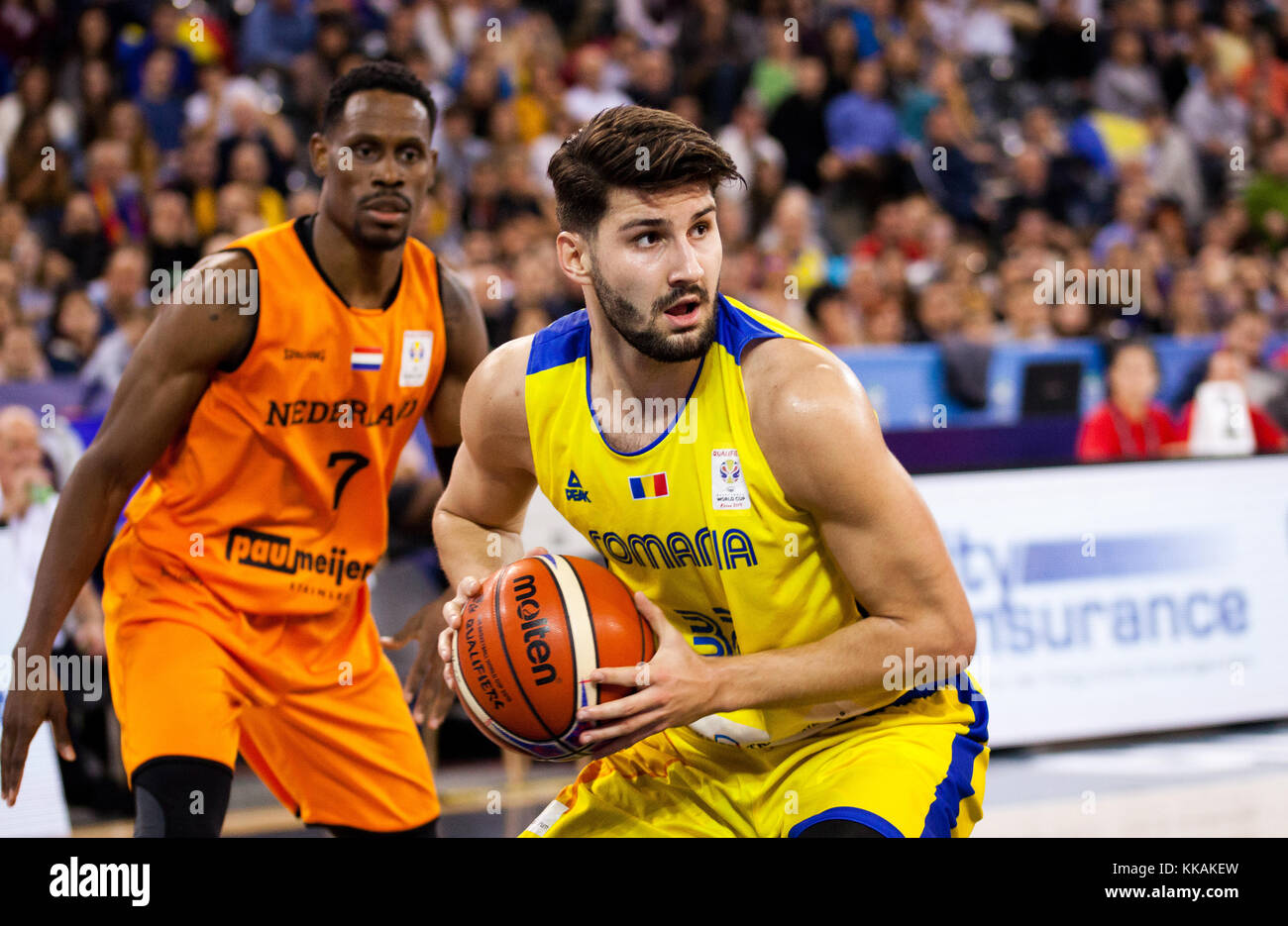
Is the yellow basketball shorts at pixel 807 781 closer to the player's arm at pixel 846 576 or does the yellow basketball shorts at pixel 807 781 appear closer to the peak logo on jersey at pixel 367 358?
the player's arm at pixel 846 576

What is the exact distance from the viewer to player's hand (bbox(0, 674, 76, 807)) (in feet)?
10.2

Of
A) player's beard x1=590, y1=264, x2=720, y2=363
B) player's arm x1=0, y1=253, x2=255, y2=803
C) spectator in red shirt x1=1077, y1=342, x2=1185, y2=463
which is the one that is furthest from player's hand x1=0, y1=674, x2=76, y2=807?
spectator in red shirt x1=1077, y1=342, x2=1185, y2=463

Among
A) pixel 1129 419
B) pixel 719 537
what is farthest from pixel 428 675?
pixel 1129 419

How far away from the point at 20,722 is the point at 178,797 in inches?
16.8

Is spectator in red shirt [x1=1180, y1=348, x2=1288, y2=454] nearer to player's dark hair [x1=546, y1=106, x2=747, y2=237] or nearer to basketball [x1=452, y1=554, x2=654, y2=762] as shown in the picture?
player's dark hair [x1=546, y1=106, x2=747, y2=237]

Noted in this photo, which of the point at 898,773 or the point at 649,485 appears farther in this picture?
the point at 649,485

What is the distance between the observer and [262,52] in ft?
31.8

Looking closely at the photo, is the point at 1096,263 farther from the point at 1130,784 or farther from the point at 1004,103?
the point at 1130,784

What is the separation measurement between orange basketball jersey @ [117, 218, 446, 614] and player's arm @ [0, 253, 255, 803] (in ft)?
0.41

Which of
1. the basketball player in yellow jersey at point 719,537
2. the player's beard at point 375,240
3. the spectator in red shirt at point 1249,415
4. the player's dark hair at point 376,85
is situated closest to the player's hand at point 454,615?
the basketball player in yellow jersey at point 719,537

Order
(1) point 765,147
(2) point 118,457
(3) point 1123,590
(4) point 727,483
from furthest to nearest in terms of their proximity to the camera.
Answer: (1) point 765,147 → (3) point 1123,590 → (2) point 118,457 → (4) point 727,483

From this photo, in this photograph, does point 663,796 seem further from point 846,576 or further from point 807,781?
point 846,576

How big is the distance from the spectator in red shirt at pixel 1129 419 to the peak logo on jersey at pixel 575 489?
4.81 m

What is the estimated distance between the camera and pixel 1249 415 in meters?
7.64
